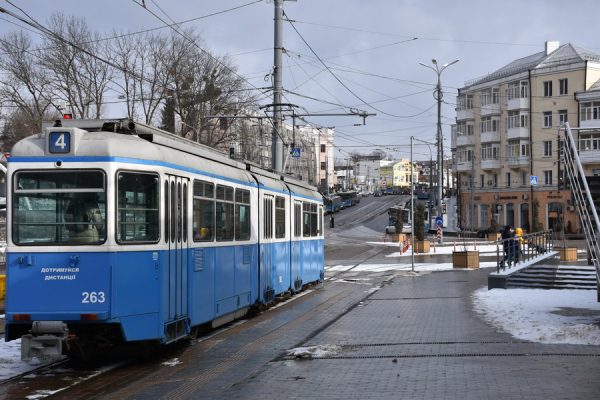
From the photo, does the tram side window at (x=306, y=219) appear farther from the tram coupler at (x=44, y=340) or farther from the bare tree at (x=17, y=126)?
the bare tree at (x=17, y=126)

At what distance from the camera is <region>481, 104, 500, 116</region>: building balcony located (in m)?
71.6

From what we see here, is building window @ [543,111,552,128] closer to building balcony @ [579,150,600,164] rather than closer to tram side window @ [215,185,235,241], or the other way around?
building balcony @ [579,150,600,164]

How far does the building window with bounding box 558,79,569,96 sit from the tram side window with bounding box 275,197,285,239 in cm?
5298

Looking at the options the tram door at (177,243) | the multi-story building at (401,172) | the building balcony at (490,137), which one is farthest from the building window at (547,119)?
the multi-story building at (401,172)

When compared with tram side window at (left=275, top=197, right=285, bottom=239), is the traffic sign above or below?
above

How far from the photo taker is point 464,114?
76.4 m

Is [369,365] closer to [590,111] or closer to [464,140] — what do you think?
[590,111]

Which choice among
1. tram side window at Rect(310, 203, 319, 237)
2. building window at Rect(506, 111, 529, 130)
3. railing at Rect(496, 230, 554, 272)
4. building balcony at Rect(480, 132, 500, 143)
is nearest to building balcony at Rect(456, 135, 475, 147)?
building balcony at Rect(480, 132, 500, 143)

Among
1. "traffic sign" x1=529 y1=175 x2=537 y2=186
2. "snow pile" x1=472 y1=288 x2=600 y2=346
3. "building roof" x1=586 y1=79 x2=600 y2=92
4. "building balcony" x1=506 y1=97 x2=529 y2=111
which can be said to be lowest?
"snow pile" x1=472 y1=288 x2=600 y2=346

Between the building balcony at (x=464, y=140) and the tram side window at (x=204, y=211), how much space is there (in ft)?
216

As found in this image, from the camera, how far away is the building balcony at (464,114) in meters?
75.8

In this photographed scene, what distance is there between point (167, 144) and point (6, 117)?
122 ft

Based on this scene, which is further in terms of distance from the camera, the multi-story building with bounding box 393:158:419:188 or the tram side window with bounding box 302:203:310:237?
the multi-story building with bounding box 393:158:419:188

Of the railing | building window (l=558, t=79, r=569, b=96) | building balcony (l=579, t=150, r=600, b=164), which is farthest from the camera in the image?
building window (l=558, t=79, r=569, b=96)
